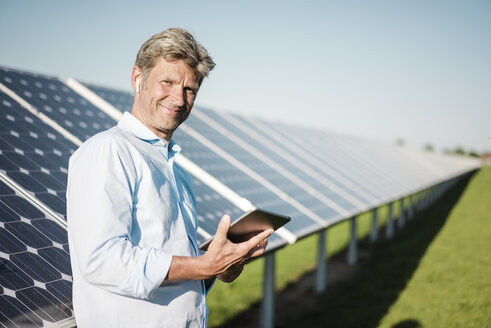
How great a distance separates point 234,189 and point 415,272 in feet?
22.4

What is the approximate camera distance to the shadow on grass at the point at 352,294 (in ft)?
26.5

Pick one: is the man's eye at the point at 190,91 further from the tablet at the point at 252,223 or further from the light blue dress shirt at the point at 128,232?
the tablet at the point at 252,223

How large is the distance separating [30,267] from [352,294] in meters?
8.34

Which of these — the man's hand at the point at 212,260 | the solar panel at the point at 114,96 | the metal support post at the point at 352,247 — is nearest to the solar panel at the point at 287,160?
the solar panel at the point at 114,96

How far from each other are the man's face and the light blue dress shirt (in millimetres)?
79

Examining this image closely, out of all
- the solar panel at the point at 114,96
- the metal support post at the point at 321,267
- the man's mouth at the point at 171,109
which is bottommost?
the metal support post at the point at 321,267

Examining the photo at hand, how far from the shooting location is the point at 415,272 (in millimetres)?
10211

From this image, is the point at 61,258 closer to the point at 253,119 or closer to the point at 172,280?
the point at 172,280

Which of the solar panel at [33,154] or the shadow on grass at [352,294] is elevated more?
the solar panel at [33,154]

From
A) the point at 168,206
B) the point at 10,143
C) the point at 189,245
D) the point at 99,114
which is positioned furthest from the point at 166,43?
the point at 99,114

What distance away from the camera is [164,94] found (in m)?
2.37

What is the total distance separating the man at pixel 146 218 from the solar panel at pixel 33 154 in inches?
43.4

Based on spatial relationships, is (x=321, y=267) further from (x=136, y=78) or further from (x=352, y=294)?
(x=136, y=78)

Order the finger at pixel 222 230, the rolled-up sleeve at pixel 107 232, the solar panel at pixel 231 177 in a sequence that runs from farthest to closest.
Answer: the solar panel at pixel 231 177 < the finger at pixel 222 230 < the rolled-up sleeve at pixel 107 232
